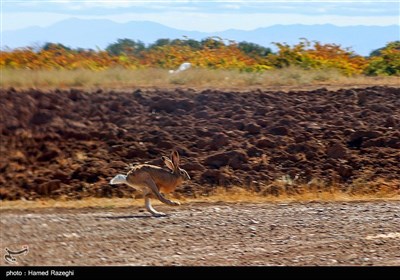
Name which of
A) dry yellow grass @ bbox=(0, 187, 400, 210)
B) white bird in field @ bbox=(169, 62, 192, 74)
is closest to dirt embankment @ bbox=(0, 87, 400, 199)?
dry yellow grass @ bbox=(0, 187, 400, 210)

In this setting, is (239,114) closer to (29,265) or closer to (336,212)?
(336,212)

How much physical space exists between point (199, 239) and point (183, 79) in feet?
46.8

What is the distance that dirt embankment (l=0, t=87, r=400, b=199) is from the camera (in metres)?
18.1

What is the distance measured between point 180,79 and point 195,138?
5.97 metres

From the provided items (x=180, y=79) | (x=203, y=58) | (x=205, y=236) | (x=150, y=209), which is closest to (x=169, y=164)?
(x=150, y=209)

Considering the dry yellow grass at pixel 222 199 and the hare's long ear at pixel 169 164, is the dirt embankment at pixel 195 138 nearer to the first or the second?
the dry yellow grass at pixel 222 199

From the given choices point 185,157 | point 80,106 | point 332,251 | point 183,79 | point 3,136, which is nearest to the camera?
point 332,251

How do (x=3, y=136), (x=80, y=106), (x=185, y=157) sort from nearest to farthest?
(x=3, y=136) → (x=185, y=157) → (x=80, y=106)

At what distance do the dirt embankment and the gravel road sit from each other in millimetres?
3129

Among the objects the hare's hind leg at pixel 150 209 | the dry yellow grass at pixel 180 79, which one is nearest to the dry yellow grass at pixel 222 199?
the hare's hind leg at pixel 150 209

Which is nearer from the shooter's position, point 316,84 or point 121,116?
point 121,116

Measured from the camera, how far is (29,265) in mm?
10117

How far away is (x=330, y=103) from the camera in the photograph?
2405cm

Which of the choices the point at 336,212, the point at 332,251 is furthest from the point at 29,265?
the point at 336,212
